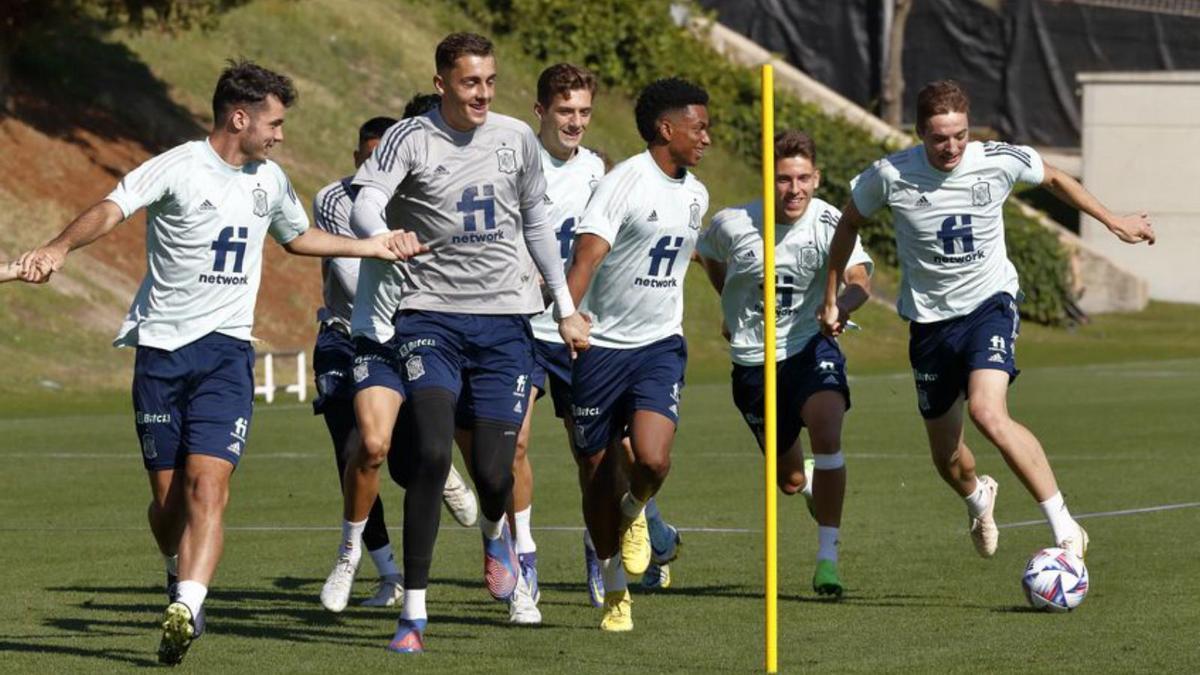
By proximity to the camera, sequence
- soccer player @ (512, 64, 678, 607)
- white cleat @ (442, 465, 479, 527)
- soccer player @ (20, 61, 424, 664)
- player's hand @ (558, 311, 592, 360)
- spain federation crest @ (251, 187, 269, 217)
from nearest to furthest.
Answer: soccer player @ (20, 61, 424, 664)
spain federation crest @ (251, 187, 269, 217)
player's hand @ (558, 311, 592, 360)
soccer player @ (512, 64, 678, 607)
white cleat @ (442, 465, 479, 527)

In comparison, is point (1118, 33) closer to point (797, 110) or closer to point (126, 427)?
point (797, 110)

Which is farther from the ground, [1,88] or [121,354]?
[1,88]

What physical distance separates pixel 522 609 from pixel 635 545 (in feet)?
2.31

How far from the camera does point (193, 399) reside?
9297mm

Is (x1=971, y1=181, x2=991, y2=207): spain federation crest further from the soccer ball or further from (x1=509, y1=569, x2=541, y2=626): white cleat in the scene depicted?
(x1=509, y1=569, x2=541, y2=626): white cleat

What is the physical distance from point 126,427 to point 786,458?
38.0ft

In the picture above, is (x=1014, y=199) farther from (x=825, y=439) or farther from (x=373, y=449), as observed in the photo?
(x=373, y=449)

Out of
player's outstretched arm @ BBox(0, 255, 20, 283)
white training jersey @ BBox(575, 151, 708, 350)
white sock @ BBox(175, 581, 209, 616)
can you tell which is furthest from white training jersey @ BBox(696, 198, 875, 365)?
player's outstretched arm @ BBox(0, 255, 20, 283)

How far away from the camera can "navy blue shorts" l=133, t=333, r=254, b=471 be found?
9266mm

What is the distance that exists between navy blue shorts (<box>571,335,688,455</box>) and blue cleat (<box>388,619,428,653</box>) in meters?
1.66

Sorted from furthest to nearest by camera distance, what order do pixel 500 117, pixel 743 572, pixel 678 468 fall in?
pixel 678 468, pixel 743 572, pixel 500 117

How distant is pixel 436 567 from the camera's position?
12164mm

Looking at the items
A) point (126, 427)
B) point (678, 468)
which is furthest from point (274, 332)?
point (678, 468)

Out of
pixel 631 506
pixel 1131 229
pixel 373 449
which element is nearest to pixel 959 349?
pixel 1131 229
